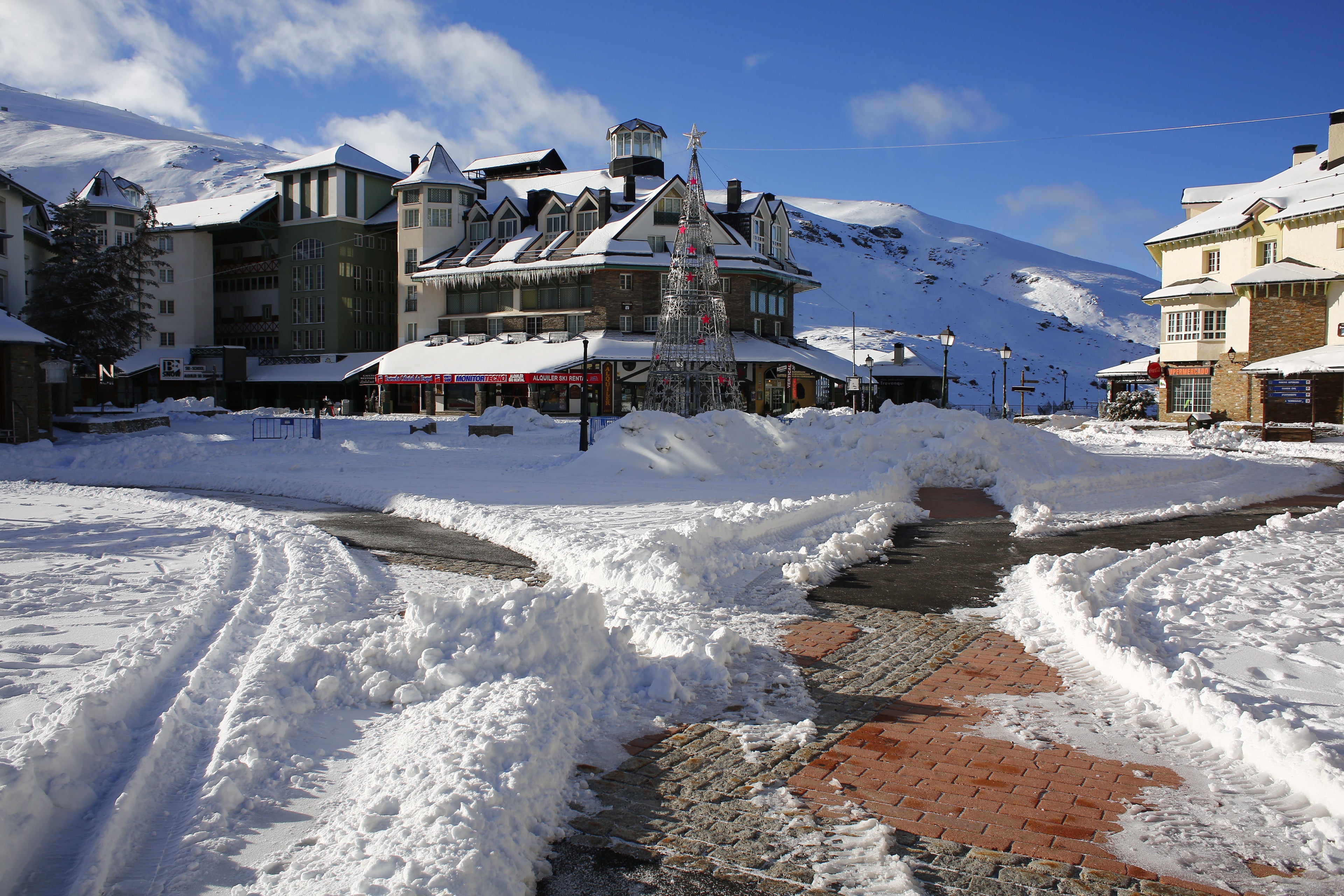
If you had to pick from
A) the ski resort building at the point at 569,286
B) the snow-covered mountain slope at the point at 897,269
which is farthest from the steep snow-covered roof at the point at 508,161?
the snow-covered mountain slope at the point at 897,269

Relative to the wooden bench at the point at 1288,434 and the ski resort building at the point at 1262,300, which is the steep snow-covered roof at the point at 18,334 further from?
the ski resort building at the point at 1262,300

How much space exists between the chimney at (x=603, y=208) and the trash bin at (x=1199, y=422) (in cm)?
3004

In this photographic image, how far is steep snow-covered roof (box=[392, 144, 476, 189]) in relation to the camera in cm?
5212

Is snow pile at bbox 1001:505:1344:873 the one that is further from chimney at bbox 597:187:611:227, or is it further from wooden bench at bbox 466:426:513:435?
chimney at bbox 597:187:611:227

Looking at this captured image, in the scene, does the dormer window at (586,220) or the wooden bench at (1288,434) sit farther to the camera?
the dormer window at (586,220)

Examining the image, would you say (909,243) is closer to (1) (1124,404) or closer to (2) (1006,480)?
(1) (1124,404)

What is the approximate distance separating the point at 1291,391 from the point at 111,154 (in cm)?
16072


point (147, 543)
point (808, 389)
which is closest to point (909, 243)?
point (808, 389)

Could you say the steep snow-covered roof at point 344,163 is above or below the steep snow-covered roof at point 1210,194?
above

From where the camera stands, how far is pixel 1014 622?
7172 millimetres

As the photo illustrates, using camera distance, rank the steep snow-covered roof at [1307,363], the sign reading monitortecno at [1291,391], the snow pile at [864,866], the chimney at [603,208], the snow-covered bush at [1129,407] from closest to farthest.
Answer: the snow pile at [864,866] < the steep snow-covered roof at [1307,363] < the sign reading monitortecno at [1291,391] < the snow-covered bush at [1129,407] < the chimney at [603,208]

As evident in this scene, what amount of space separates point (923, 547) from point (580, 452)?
10459mm

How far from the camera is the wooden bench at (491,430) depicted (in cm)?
2822

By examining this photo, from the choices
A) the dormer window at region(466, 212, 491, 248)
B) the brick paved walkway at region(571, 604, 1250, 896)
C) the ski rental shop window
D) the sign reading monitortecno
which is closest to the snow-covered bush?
the ski rental shop window
